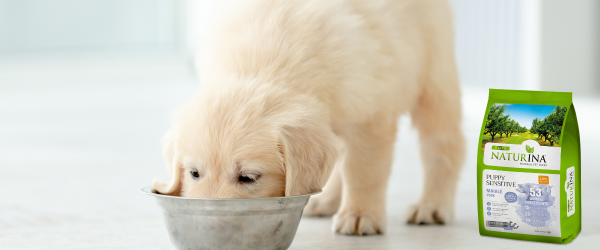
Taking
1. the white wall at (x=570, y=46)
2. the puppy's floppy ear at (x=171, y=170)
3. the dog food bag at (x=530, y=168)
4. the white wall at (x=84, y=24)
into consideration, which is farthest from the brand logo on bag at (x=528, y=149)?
the white wall at (x=84, y=24)

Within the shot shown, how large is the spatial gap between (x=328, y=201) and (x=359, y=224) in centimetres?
57

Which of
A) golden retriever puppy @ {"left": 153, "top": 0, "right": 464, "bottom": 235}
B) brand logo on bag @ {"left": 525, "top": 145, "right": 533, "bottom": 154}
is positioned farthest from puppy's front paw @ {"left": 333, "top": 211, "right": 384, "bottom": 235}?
brand logo on bag @ {"left": 525, "top": 145, "right": 533, "bottom": 154}

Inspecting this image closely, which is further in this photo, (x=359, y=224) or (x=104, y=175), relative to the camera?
(x=104, y=175)

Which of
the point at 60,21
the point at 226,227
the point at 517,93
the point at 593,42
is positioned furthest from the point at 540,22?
the point at 60,21

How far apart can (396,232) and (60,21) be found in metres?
8.83

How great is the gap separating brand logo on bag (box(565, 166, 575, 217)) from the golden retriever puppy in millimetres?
619

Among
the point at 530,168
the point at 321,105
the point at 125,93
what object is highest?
the point at 125,93

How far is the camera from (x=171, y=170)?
2125 millimetres

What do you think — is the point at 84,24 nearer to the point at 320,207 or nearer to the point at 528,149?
the point at 320,207

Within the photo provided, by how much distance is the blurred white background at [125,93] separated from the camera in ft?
9.14

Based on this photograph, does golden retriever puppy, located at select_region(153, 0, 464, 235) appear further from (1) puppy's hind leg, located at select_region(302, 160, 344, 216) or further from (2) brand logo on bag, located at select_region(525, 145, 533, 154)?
(2) brand logo on bag, located at select_region(525, 145, 533, 154)

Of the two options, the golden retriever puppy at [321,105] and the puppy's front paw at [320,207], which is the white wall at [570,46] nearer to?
the golden retriever puppy at [321,105]

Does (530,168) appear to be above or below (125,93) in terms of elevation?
below

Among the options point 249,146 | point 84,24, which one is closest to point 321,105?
point 249,146
